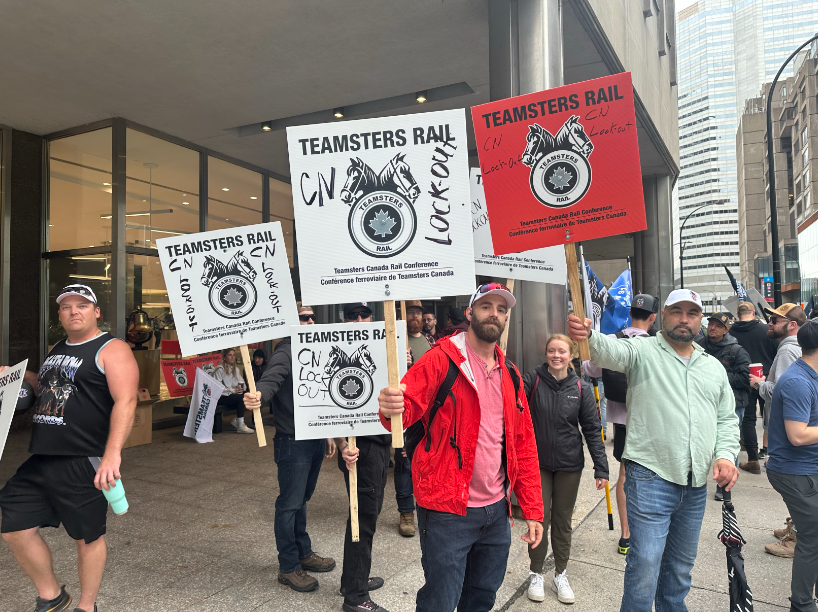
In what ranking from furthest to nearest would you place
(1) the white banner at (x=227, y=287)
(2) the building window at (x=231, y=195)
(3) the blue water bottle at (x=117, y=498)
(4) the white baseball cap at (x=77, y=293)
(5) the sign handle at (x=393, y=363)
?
(2) the building window at (x=231, y=195) < (1) the white banner at (x=227, y=287) < (4) the white baseball cap at (x=77, y=293) < (3) the blue water bottle at (x=117, y=498) < (5) the sign handle at (x=393, y=363)

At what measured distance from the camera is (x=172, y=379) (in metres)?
11.3

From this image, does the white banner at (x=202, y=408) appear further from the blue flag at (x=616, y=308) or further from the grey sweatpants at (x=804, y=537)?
the grey sweatpants at (x=804, y=537)

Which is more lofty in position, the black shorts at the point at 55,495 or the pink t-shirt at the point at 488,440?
the pink t-shirt at the point at 488,440

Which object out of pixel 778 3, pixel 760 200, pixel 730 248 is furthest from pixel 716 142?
pixel 760 200

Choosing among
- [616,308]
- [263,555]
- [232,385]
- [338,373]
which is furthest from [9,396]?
[232,385]

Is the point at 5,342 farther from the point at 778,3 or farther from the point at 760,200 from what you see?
the point at 778,3

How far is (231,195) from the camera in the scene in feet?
42.3

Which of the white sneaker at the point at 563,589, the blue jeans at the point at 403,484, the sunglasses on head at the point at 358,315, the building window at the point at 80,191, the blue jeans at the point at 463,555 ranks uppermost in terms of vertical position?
the building window at the point at 80,191

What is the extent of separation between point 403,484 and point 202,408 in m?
5.30

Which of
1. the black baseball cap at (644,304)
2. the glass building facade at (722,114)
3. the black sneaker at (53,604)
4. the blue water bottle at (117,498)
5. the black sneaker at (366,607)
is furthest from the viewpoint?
the glass building facade at (722,114)

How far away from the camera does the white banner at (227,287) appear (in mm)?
4180

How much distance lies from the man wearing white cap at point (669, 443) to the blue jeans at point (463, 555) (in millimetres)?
821

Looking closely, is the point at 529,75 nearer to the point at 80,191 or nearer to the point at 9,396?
the point at 9,396

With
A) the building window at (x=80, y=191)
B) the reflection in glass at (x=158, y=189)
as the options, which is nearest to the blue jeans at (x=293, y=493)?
the reflection in glass at (x=158, y=189)
